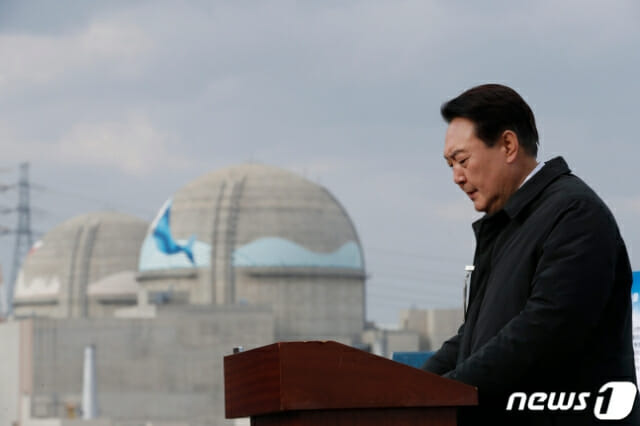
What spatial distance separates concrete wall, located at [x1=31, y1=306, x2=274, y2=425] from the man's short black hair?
5750cm

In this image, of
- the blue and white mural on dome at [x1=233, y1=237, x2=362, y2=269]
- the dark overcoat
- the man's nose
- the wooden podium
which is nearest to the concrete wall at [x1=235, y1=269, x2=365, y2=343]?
the blue and white mural on dome at [x1=233, y1=237, x2=362, y2=269]

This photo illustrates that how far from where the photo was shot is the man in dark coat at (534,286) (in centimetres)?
289

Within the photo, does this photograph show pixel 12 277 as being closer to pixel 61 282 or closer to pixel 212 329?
pixel 61 282

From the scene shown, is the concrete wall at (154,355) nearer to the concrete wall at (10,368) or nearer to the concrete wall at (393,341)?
the concrete wall at (10,368)

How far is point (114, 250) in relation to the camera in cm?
7694

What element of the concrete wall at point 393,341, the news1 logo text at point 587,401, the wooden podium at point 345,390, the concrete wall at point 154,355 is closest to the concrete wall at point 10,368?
the concrete wall at point 154,355

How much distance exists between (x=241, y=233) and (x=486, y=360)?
2484 inches

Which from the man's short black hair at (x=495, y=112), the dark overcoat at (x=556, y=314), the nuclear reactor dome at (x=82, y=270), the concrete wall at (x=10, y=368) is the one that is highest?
the nuclear reactor dome at (x=82, y=270)

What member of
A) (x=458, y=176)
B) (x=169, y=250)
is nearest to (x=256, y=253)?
(x=169, y=250)

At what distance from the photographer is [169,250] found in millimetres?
66375

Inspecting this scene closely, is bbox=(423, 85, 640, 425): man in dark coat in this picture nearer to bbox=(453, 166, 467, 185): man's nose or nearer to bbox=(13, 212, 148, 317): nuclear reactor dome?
bbox=(453, 166, 467, 185): man's nose

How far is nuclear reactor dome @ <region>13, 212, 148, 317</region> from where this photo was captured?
243ft

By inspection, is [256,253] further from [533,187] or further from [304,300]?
[533,187]

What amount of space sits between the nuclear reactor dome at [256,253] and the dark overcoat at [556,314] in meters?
61.9
